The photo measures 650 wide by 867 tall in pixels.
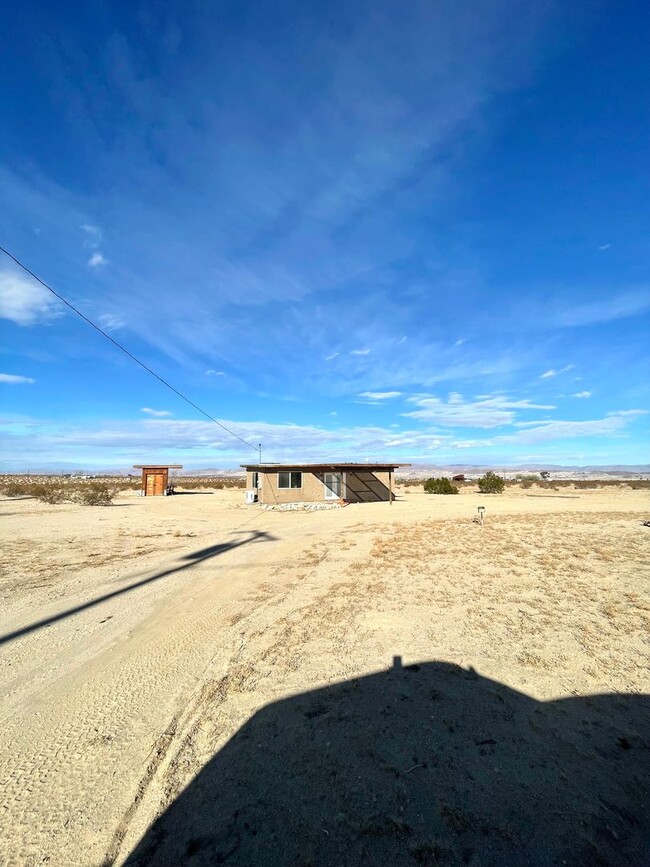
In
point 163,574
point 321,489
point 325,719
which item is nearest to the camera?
point 325,719

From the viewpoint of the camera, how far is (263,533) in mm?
15406

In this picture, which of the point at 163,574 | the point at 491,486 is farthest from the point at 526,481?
the point at 163,574

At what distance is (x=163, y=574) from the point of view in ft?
30.6

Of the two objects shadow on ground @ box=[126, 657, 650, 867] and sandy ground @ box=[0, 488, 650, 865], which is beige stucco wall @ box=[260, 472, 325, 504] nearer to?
sandy ground @ box=[0, 488, 650, 865]

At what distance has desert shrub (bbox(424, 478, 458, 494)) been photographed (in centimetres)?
4359

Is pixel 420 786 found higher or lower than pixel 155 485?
lower

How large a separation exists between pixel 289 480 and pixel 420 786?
2690cm

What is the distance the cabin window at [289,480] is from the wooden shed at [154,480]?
14951mm

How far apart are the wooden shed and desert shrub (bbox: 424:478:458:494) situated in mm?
27095

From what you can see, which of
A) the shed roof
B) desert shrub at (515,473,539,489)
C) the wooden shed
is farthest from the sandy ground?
desert shrub at (515,473,539,489)

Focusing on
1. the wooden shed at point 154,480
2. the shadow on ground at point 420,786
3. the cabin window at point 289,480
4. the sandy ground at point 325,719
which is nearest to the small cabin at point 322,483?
the cabin window at point 289,480

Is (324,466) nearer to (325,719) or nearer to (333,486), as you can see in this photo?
(333,486)

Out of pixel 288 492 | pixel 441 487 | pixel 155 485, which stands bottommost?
pixel 288 492

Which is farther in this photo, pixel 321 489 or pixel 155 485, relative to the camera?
pixel 155 485
